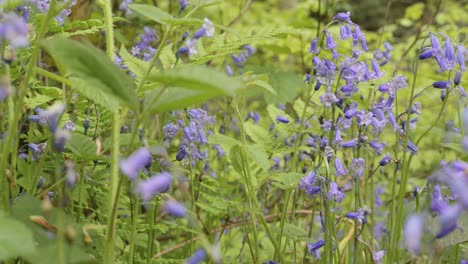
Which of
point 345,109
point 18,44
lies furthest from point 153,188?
point 345,109

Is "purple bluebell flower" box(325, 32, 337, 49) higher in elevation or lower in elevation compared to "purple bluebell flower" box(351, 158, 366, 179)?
higher

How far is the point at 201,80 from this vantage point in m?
0.90

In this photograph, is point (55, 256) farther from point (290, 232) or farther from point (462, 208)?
point (290, 232)

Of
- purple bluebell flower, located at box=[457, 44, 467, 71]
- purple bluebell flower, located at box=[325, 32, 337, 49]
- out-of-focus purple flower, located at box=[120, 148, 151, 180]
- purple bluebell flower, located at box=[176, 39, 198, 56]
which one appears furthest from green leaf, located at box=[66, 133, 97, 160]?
purple bluebell flower, located at box=[457, 44, 467, 71]

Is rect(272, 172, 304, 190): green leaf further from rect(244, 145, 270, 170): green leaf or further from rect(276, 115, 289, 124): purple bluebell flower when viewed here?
rect(276, 115, 289, 124): purple bluebell flower

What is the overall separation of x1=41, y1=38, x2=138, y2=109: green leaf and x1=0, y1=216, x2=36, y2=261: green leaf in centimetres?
27

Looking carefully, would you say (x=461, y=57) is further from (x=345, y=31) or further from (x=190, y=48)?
(x=190, y=48)

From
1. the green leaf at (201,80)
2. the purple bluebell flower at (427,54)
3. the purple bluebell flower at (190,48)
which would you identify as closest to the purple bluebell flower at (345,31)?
the purple bluebell flower at (427,54)

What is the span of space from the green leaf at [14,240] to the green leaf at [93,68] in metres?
0.27

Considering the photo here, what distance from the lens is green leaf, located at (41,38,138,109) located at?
968 mm

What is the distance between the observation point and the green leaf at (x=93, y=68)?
A: 97cm

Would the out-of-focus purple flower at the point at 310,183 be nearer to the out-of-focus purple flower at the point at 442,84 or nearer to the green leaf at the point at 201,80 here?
the out-of-focus purple flower at the point at 442,84

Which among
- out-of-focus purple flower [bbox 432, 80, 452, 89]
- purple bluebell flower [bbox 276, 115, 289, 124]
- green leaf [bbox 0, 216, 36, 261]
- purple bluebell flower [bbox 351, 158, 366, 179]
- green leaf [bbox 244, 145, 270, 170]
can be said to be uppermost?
out-of-focus purple flower [bbox 432, 80, 452, 89]

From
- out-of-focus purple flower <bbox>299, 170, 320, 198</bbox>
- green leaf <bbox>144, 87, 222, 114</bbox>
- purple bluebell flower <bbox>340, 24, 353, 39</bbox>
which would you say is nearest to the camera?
green leaf <bbox>144, 87, 222, 114</bbox>
